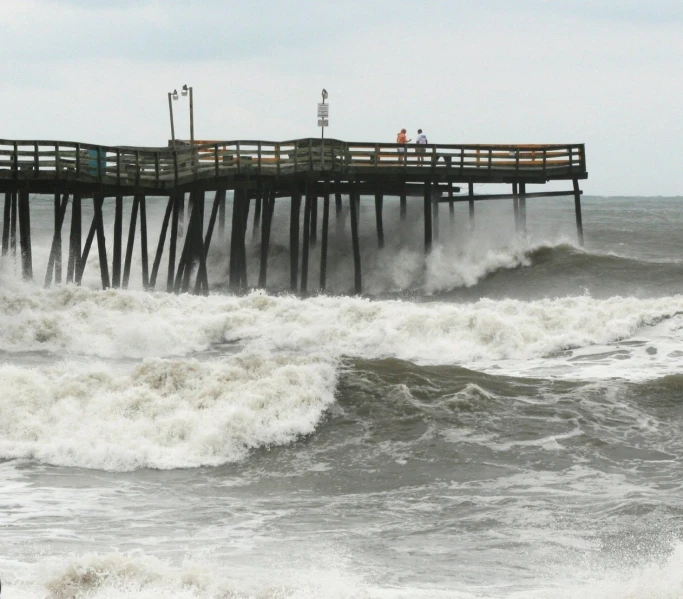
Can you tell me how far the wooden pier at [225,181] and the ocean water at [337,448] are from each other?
229 centimetres

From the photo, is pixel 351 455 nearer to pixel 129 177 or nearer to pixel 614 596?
pixel 614 596

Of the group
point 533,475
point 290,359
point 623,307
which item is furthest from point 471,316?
point 533,475

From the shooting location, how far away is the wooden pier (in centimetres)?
2725

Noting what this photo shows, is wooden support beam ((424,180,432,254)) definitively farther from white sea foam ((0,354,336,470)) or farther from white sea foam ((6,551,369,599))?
white sea foam ((6,551,369,599))

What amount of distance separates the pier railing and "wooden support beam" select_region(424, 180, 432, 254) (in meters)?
0.73

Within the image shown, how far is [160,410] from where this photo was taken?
16.9m

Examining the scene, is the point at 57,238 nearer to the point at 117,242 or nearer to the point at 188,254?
the point at 117,242

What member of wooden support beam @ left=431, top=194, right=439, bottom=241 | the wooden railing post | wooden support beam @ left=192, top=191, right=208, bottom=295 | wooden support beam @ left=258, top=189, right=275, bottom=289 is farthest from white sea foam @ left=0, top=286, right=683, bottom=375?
wooden support beam @ left=431, top=194, right=439, bottom=241

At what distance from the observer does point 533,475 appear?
577 inches

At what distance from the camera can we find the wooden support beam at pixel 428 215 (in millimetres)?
33419

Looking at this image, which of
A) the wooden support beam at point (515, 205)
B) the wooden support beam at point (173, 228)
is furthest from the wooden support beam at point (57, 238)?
the wooden support beam at point (515, 205)

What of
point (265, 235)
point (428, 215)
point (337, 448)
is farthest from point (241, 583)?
point (428, 215)

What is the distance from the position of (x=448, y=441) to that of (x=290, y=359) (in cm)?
342

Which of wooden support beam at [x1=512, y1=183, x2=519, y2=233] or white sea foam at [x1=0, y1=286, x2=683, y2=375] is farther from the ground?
wooden support beam at [x1=512, y1=183, x2=519, y2=233]
